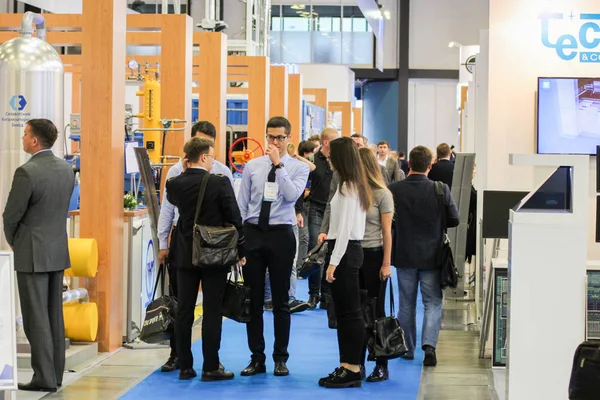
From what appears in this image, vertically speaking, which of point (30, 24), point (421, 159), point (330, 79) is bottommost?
point (421, 159)

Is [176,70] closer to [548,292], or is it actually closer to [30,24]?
[30,24]

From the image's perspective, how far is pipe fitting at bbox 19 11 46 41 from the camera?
611 centimetres

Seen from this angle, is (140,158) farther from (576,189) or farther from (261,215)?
(576,189)

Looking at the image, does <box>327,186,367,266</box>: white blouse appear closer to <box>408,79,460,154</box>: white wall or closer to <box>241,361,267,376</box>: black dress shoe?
<box>241,361,267,376</box>: black dress shoe

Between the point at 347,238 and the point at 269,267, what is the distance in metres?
0.67

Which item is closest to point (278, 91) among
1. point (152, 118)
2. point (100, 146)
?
point (152, 118)

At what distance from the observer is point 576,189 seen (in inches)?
153

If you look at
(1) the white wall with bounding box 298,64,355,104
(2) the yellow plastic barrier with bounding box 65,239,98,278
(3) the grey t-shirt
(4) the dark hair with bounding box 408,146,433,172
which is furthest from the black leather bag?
(1) the white wall with bounding box 298,64,355,104

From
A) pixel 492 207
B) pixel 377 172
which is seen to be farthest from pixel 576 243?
pixel 492 207

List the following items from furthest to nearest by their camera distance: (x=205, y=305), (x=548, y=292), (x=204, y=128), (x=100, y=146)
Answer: (x=100, y=146) → (x=204, y=128) → (x=205, y=305) → (x=548, y=292)

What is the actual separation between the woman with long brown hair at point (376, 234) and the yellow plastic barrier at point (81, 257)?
69.1 inches

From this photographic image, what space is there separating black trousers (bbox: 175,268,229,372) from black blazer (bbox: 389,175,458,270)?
131 cm

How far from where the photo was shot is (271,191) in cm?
590

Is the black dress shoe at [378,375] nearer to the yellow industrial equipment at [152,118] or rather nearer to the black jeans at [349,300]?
the black jeans at [349,300]
